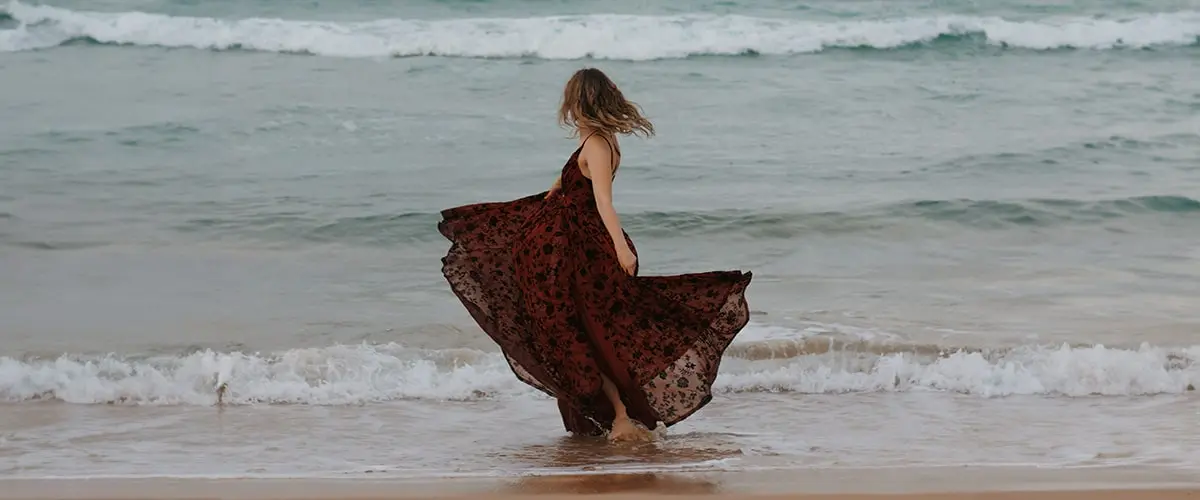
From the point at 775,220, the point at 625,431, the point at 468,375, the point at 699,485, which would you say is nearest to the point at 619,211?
the point at 775,220

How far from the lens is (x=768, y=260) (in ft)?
29.2

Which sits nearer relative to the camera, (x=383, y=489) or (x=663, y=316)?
(x=383, y=489)

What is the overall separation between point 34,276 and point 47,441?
4.01 metres

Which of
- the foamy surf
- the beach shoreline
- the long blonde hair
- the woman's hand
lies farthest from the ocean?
the long blonde hair

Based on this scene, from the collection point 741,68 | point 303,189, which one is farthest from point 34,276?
point 741,68

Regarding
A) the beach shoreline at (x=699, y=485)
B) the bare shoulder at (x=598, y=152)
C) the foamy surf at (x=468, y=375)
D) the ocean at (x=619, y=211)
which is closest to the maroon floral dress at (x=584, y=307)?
the bare shoulder at (x=598, y=152)

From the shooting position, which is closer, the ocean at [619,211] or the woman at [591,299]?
the woman at [591,299]

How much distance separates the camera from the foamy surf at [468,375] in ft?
18.6

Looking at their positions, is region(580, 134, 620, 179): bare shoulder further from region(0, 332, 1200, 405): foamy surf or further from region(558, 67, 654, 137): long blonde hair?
region(0, 332, 1200, 405): foamy surf

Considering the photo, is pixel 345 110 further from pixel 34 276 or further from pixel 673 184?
pixel 34 276

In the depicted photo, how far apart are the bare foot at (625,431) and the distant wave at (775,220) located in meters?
5.04

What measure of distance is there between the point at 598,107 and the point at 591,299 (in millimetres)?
686

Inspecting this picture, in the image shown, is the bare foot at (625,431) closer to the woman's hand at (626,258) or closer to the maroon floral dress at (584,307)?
the maroon floral dress at (584,307)

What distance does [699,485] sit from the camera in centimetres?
394
